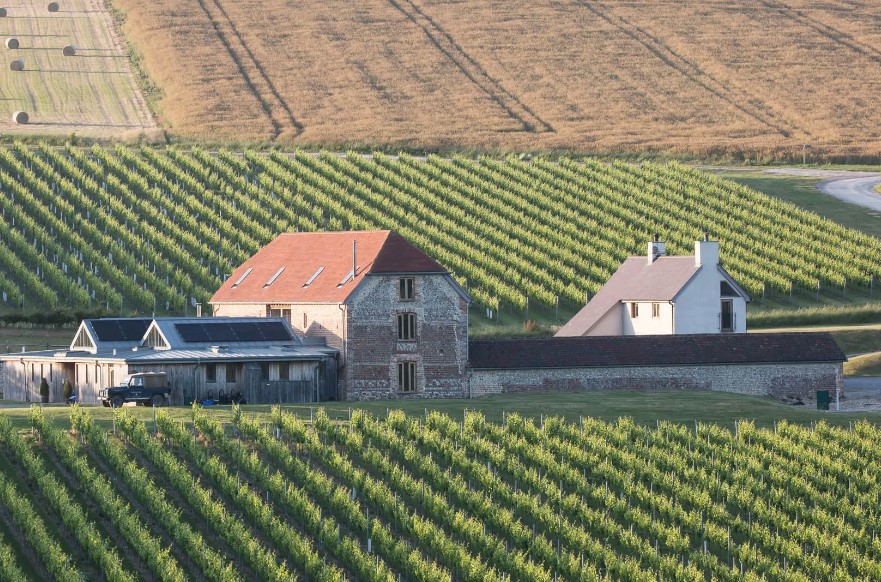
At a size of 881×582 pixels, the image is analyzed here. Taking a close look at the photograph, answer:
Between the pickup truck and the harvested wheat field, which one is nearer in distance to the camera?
the pickup truck

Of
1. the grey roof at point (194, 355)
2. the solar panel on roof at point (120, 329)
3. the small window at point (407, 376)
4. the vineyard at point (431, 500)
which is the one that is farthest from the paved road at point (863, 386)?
the solar panel on roof at point (120, 329)

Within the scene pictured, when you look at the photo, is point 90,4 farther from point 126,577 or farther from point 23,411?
point 126,577

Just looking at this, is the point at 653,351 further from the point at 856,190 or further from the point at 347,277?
the point at 856,190

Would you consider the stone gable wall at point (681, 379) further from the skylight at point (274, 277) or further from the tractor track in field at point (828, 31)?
the tractor track in field at point (828, 31)

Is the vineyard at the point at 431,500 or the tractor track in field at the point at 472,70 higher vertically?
the tractor track in field at the point at 472,70

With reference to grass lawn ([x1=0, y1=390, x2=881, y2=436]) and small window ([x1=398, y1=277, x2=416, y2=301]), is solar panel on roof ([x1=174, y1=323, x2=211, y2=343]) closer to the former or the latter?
grass lawn ([x1=0, y1=390, x2=881, y2=436])

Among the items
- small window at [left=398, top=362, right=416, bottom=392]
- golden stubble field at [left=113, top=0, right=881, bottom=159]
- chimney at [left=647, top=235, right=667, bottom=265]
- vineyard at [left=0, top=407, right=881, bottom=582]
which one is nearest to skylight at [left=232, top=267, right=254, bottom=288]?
small window at [left=398, top=362, right=416, bottom=392]
